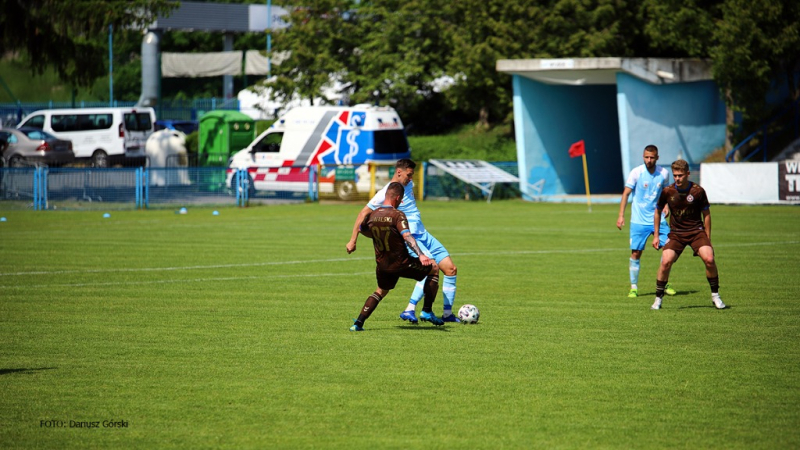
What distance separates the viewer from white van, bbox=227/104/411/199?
34781 mm

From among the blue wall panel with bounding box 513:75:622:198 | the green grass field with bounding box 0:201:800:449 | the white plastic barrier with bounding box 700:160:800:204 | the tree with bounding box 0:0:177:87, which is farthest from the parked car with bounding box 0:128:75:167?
the white plastic barrier with bounding box 700:160:800:204

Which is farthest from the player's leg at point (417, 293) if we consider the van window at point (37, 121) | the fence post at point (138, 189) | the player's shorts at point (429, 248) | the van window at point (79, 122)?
the van window at point (37, 121)

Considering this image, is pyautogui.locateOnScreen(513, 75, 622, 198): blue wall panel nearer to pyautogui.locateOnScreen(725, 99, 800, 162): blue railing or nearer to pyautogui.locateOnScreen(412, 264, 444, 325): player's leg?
pyautogui.locateOnScreen(725, 99, 800, 162): blue railing

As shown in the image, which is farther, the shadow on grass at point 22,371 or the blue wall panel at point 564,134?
the blue wall panel at point 564,134

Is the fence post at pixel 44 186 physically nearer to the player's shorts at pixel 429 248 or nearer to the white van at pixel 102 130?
the white van at pixel 102 130

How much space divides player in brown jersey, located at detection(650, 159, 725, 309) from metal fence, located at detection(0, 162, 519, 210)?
21915 millimetres

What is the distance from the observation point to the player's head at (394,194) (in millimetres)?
10172

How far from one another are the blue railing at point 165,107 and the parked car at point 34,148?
625 inches

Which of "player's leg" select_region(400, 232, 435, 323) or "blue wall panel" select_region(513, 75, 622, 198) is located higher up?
"blue wall panel" select_region(513, 75, 622, 198)

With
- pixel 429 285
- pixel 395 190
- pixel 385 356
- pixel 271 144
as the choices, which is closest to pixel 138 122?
pixel 271 144

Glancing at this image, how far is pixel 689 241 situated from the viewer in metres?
12.5

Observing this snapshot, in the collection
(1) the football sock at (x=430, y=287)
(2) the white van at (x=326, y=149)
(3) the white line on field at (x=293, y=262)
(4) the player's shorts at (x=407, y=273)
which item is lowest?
(3) the white line on field at (x=293, y=262)

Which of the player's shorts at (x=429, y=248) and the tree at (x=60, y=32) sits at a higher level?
the tree at (x=60, y=32)

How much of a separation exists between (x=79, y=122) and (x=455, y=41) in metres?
17.2
